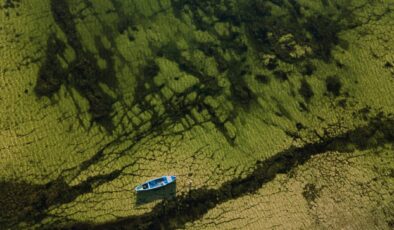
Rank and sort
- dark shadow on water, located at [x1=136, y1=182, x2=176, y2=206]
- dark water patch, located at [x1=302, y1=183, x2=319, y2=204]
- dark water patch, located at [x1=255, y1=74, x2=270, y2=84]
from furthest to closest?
A: dark water patch, located at [x1=255, y1=74, x2=270, y2=84] < dark water patch, located at [x1=302, y1=183, x2=319, y2=204] < dark shadow on water, located at [x1=136, y1=182, x2=176, y2=206]

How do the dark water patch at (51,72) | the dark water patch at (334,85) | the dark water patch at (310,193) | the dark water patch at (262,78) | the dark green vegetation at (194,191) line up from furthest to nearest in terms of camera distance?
1. the dark water patch at (334,85)
2. the dark water patch at (262,78)
3. the dark water patch at (310,193)
4. the dark water patch at (51,72)
5. the dark green vegetation at (194,191)

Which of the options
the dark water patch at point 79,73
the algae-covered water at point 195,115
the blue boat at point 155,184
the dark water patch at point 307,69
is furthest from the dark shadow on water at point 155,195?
the dark water patch at point 307,69

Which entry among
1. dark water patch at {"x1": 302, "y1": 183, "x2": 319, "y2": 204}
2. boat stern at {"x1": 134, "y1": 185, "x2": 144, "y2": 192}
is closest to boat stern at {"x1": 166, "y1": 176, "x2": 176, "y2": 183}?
boat stern at {"x1": 134, "y1": 185, "x2": 144, "y2": 192}

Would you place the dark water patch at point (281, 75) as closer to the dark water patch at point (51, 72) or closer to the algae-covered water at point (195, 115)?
the algae-covered water at point (195, 115)

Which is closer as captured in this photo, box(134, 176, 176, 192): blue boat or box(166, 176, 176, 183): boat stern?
box(134, 176, 176, 192): blue boat

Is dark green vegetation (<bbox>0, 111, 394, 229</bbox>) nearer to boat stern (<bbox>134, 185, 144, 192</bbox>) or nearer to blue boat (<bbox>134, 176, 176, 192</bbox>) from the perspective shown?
blue boat (<bbox>134, 176, 176, 192</bbox>)

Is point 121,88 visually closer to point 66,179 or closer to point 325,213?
point 66,179

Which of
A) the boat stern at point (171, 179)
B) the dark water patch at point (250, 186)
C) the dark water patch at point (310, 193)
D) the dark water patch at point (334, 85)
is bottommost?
the dark water patch at point (310, 193)
